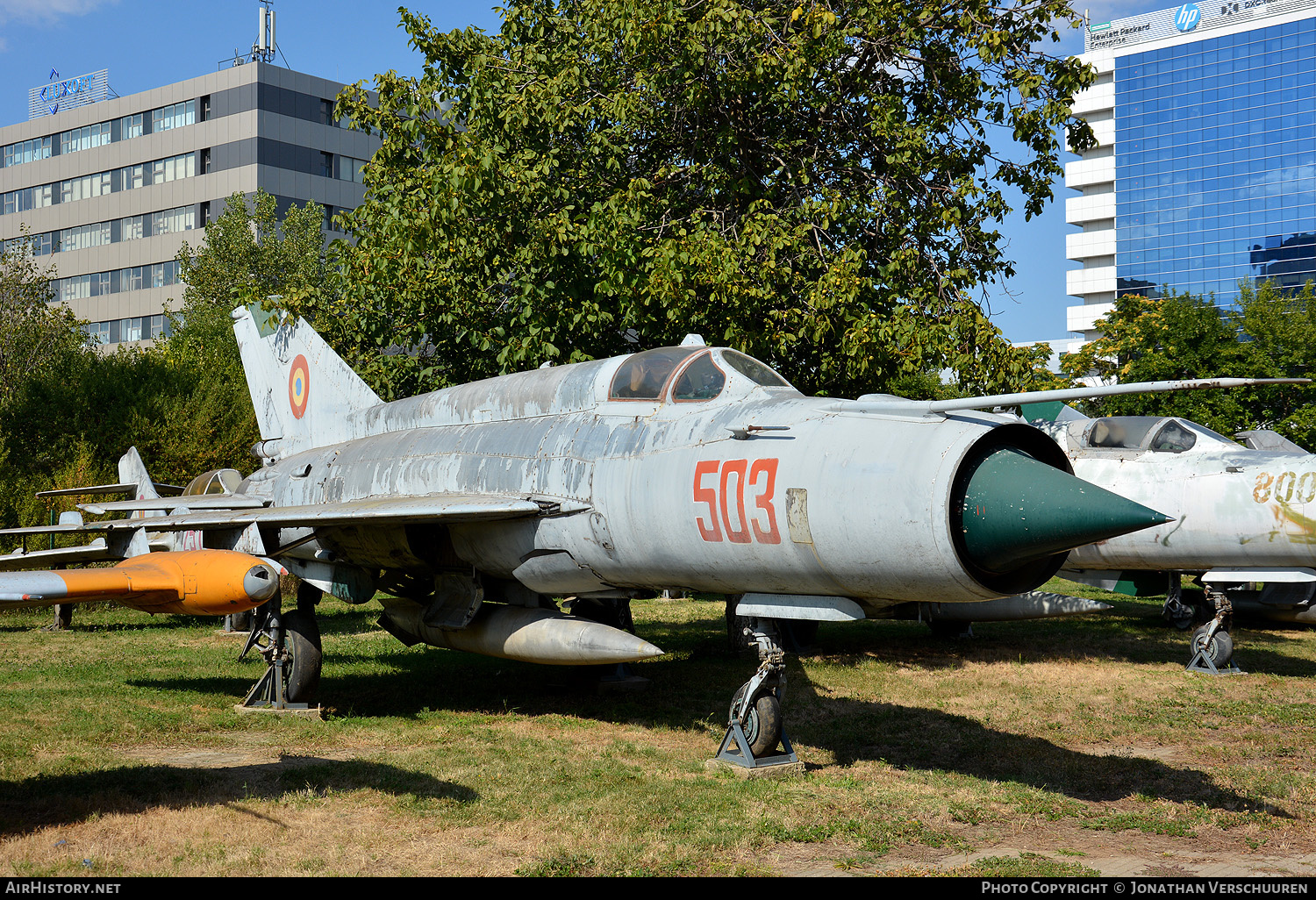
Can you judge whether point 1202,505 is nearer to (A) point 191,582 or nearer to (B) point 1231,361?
(A) point 191,582

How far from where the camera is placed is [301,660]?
10312 millimetres

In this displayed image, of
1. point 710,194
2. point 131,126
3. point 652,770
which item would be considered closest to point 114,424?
point 710,194

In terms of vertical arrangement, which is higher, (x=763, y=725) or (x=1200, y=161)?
(x=1200, y=161)

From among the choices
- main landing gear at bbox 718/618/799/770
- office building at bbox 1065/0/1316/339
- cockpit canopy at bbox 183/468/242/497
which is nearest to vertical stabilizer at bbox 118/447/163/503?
cockpit canopy at bbox 183/468/242/497

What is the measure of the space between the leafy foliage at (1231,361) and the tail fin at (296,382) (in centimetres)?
2396

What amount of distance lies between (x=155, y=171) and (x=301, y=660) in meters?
65.7

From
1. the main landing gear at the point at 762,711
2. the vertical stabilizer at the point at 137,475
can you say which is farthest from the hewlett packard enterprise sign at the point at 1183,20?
the main landing gear at the point at 762,711

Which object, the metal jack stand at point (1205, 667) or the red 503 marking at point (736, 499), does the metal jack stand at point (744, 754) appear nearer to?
the red 503 marking at point (736, 499)

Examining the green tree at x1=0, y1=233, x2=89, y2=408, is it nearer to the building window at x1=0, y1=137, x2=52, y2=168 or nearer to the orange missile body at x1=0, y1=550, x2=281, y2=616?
the orange missile body at x1=0, y1=550, x2=281, y2=616

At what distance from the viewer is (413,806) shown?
7.04m

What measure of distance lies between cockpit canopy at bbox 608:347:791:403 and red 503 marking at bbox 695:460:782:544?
0.96 meters

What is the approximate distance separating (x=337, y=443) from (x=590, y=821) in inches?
290

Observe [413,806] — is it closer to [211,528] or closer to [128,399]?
[211,528]

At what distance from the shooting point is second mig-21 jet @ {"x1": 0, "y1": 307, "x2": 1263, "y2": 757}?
6320 millimetres
